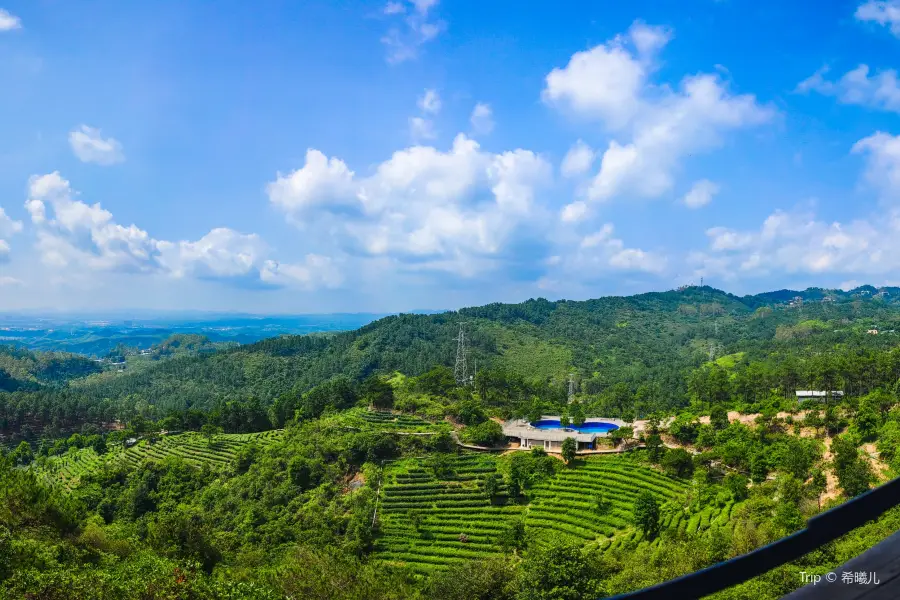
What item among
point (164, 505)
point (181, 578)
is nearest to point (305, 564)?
point (181, 578)

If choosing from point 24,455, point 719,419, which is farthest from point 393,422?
point 24,455

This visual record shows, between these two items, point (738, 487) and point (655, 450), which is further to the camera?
point (655, 450)

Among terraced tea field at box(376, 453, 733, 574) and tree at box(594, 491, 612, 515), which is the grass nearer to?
terraced tea field at box(376, 453, 733, 574)

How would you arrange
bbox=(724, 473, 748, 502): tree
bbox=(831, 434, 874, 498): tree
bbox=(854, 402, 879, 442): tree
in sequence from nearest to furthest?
bbox=(831, 434, 874, 498): tree → bbox=(724, 473, 748, 502): tree → bbox=(854, 402, 879, 442): tree

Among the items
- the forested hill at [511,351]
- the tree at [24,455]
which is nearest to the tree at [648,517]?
the forested hill at [511,351]

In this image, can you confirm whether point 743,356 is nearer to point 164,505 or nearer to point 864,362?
point 864,362

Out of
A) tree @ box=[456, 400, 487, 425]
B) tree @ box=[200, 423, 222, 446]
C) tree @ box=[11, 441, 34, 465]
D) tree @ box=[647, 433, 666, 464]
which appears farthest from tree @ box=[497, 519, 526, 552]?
tree @ box=[11, 441, 34, 465]

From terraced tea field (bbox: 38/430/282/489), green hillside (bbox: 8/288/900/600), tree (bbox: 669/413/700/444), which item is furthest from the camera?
terraced tea field (bbox: 38/430/282/489)

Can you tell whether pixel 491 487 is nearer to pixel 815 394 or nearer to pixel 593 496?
pixel 593 496
